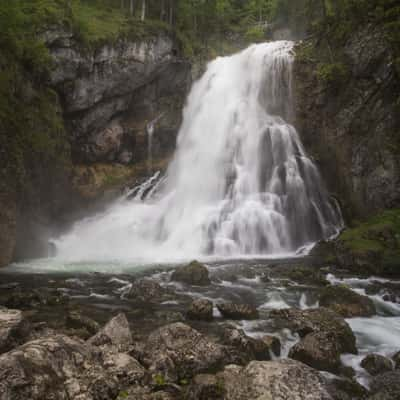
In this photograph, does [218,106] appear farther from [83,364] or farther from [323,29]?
[83,364]

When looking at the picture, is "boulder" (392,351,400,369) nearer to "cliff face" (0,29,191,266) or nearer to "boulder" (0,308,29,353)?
"boulder" (0,308,29,353)

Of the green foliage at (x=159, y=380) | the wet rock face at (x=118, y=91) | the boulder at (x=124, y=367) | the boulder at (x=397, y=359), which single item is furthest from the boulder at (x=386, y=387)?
the wet rock face at (x=118, y=91)

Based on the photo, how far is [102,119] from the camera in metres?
25.7

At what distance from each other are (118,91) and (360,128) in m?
16.9

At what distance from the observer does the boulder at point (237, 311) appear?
947 centimetres

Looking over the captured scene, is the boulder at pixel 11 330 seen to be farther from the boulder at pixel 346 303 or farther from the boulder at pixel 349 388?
the boulder at pixel 346 303

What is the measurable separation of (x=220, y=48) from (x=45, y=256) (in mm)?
32378

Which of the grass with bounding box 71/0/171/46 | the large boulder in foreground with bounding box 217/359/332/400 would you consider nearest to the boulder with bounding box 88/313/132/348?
the large boulder in foreground with bounding box 217/359/332/400

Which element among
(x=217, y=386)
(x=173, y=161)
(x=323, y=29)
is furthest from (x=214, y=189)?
(x=217, y=386)

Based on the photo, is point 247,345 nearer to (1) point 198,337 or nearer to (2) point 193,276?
(1) point 198,337

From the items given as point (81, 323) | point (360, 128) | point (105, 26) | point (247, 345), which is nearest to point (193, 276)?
point (81, 323)

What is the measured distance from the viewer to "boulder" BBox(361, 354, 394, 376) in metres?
6.76

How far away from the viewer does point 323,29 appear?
25547mm

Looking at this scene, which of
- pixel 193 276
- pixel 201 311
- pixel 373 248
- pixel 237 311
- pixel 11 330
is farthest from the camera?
pixel 373 248
